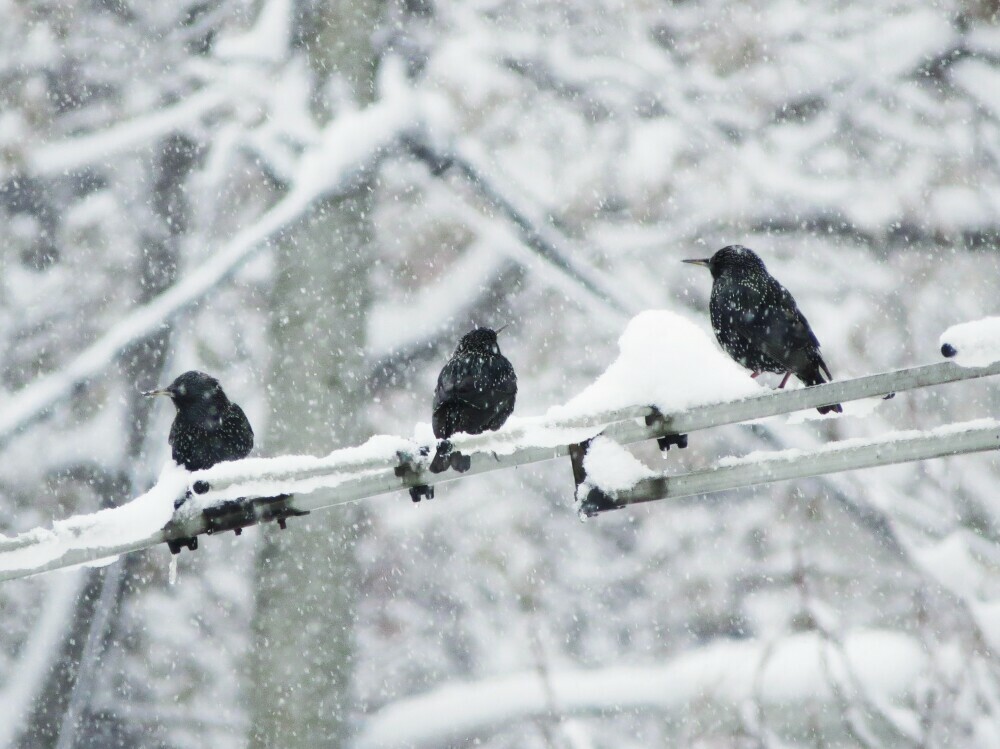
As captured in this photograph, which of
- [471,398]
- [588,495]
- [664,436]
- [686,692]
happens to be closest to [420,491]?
[588,495]

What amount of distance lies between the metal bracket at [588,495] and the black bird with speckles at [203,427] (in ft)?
6.81

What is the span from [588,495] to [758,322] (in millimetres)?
1583

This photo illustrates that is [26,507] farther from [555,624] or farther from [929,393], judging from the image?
[929,393]

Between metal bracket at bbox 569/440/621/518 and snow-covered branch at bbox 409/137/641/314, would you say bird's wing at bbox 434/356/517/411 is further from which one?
snow-covered branch at bbox 409/137/641/314

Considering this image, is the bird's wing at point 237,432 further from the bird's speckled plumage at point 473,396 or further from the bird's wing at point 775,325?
the bird's wing at point 775,325

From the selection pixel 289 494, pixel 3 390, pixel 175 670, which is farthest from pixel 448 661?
pixel 289 494

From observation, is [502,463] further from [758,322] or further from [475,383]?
[758,322]

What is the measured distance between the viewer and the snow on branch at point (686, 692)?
7855 millimetres

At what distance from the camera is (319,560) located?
6.54 m

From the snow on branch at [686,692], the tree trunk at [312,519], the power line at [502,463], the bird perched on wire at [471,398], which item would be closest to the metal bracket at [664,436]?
the power line at [502,463]

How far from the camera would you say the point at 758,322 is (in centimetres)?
412

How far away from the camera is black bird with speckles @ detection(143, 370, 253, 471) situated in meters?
4.47

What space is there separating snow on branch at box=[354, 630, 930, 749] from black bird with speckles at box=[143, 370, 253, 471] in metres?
3.90

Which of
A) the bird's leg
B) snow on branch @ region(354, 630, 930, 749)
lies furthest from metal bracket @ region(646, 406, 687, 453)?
snow on branch @ region(354, 630, 930, 749)
